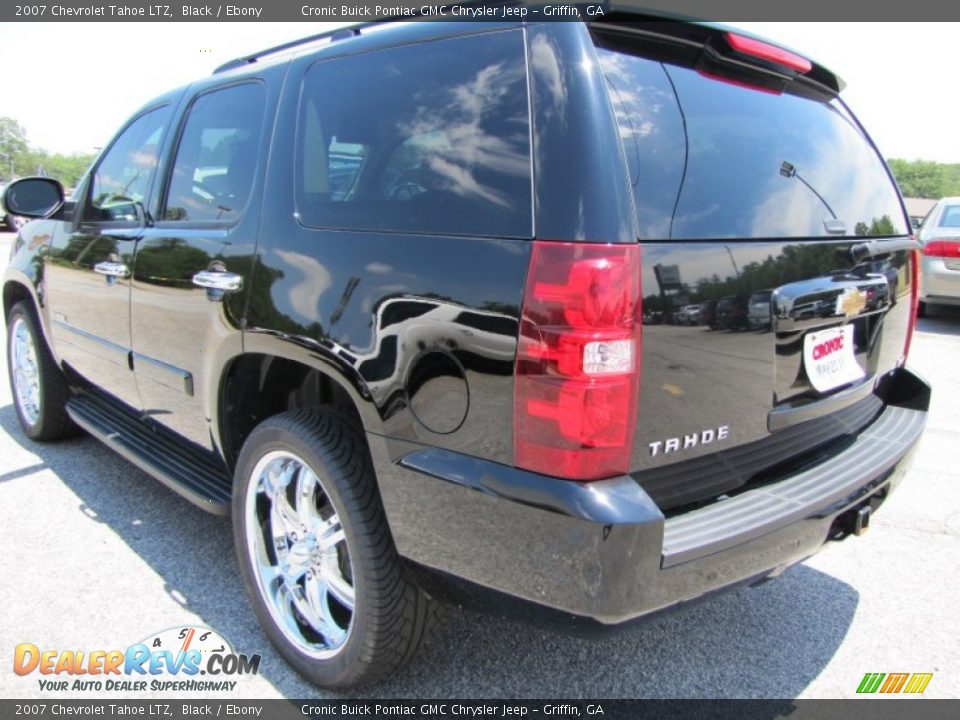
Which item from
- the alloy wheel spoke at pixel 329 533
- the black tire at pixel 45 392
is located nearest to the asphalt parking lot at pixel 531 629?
the alloy wheel spoke at pixel 329 533

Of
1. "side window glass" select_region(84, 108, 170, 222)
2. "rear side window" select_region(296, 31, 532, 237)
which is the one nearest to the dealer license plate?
"rear side window" select_region(296, 31, 532, 237)

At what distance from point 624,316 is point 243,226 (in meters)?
1.48

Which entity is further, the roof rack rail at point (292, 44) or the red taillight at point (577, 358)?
the roof rack rail at point (292, 44)

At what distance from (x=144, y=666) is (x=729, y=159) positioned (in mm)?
2530

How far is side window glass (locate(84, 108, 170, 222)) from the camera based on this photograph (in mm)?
3225

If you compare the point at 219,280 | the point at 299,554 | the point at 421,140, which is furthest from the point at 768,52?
the point at 299,554

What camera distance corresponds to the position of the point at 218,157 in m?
2.78

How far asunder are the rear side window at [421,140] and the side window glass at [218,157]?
13.4 inches

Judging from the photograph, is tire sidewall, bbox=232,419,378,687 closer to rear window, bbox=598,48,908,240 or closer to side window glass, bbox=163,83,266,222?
side window glass, bbox=163,83,266,222

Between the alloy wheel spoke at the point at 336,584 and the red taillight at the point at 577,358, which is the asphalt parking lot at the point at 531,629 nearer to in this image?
the alloy wheel spoke at the point at 336,584

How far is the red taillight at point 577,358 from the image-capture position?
1553mm

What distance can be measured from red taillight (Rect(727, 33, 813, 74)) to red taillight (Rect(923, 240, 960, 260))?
8291 millimetres

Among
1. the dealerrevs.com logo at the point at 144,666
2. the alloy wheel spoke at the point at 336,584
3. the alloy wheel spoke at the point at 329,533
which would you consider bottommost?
the dealerrevs.com logo at the point at 144,666

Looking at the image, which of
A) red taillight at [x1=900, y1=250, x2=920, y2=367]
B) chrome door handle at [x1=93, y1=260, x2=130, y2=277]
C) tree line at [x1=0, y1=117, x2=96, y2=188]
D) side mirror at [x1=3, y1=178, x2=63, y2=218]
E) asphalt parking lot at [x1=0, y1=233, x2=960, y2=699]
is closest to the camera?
asphalt parking lot at [x1=0, y1=233, x2=960, y2=699]
